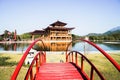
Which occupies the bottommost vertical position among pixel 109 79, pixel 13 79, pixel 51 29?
pixel 109 79

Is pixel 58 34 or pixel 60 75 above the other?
pixel 58 34

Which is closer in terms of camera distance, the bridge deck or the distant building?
the bridge deck

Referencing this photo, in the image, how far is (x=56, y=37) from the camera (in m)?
55.0

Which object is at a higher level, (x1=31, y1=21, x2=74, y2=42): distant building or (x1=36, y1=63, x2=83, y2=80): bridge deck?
(x1=31, y1=21, x2=74, y2=42): distant building

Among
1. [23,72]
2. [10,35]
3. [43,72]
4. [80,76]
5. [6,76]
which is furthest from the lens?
[10,35]

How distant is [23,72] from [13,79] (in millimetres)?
7317

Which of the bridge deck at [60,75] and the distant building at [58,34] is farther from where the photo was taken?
the distant building at [58,34]

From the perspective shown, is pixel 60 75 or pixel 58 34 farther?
pixel 58 34

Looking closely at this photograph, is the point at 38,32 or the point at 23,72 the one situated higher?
the point at 38,32

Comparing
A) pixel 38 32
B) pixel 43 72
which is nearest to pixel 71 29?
pixel 38 32

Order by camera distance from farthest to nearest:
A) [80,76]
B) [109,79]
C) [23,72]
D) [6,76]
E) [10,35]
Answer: [10,35]
[23,72]
[6,76]
[109,79]
[80,76]

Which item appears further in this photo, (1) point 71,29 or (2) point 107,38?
(2) point 107,38

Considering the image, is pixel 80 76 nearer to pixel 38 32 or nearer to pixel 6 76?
pixel 6 76

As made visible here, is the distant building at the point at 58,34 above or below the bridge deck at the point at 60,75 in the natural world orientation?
above
